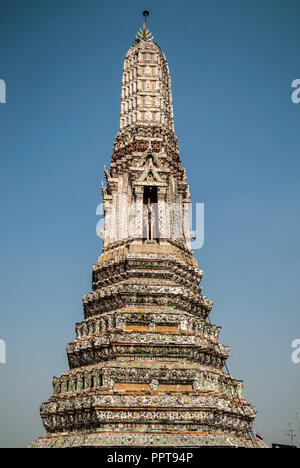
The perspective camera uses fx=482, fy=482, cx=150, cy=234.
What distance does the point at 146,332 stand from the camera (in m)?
15.1

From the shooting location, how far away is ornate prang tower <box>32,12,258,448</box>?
1335cm

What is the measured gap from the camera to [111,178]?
67.3 feet

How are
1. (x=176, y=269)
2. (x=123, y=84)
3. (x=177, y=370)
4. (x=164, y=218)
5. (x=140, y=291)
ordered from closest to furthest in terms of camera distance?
(x=177, y=370)
(x=140, y=291)
(x=176, y=269)
(x=164, y=218)
(x=123, y=84)

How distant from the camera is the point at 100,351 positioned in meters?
15.2

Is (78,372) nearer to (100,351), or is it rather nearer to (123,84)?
(100,351)

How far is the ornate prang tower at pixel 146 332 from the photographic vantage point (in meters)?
13.4

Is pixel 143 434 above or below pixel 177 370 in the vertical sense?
below

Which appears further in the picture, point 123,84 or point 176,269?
point 123,84
